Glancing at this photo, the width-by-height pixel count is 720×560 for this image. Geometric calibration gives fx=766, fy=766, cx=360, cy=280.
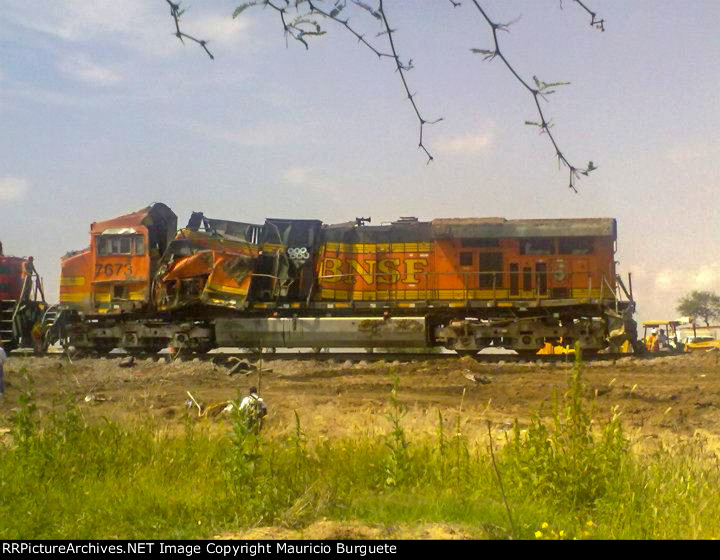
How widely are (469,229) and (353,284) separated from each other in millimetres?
3470

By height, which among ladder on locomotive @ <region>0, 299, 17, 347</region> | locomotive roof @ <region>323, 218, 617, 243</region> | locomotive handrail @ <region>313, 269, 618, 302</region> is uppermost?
locomotive roof @ <region>323, 218, 617, 243</region>

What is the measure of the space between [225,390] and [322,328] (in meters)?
6.02

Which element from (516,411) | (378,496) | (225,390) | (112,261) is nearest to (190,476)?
(378,496)

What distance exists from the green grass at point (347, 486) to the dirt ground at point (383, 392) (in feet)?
3.62

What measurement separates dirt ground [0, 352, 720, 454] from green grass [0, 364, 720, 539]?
3.62 feet

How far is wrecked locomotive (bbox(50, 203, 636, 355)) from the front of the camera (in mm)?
19984

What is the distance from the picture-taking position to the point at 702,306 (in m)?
82.1

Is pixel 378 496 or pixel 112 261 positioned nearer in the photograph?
pixel 378 496

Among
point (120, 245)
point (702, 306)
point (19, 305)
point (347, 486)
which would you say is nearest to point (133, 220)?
point (120, 245)

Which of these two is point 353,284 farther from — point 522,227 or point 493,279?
point 522,227

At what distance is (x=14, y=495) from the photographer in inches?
240

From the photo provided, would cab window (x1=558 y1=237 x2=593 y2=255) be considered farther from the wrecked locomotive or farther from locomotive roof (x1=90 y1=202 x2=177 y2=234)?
locomotive roof (x1=90 y1=202 x2=177 y2=234)

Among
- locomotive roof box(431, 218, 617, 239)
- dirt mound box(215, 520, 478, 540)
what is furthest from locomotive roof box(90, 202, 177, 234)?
dirt mound box(215, 520, 478, 540)
